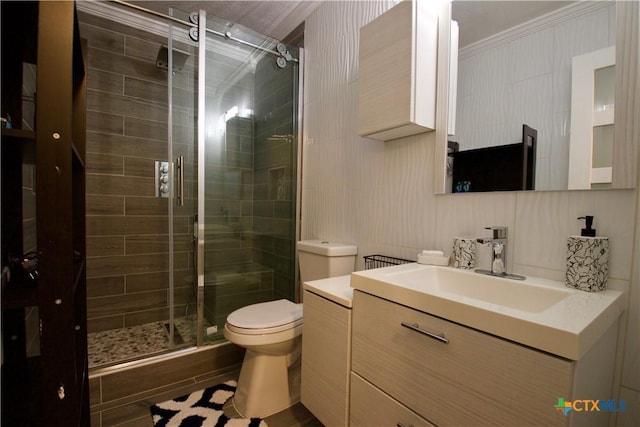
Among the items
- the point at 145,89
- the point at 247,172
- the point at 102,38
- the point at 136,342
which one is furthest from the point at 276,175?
the point at 102,38

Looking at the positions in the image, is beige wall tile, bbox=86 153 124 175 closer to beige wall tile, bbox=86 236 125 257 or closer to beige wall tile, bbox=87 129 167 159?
beige wall tile, bbox=87 129 167 159

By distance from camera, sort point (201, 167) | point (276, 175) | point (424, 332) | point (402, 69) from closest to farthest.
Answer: point (424, 332) < point (402, 69) < point (201, 167) < point (276, 175)

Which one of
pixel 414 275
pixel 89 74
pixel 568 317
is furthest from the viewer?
pixel 89 74

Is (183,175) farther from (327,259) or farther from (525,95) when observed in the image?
(525,95)

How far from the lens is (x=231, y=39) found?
1.92 metres

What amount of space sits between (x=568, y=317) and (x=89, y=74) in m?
2.97

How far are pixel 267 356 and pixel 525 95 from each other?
5.16 ft

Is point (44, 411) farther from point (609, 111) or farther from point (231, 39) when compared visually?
point (231, 39)

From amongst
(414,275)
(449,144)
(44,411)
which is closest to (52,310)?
(44,411)

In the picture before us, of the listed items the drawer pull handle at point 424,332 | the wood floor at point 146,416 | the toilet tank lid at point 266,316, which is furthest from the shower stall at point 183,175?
the drawer pull handle at point 424,332

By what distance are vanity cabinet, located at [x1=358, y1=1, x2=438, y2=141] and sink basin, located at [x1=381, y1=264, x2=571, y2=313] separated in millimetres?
637

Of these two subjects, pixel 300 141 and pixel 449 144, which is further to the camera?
pixel 300 141

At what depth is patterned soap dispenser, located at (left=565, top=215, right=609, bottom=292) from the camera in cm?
86

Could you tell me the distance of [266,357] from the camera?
1.49 m
